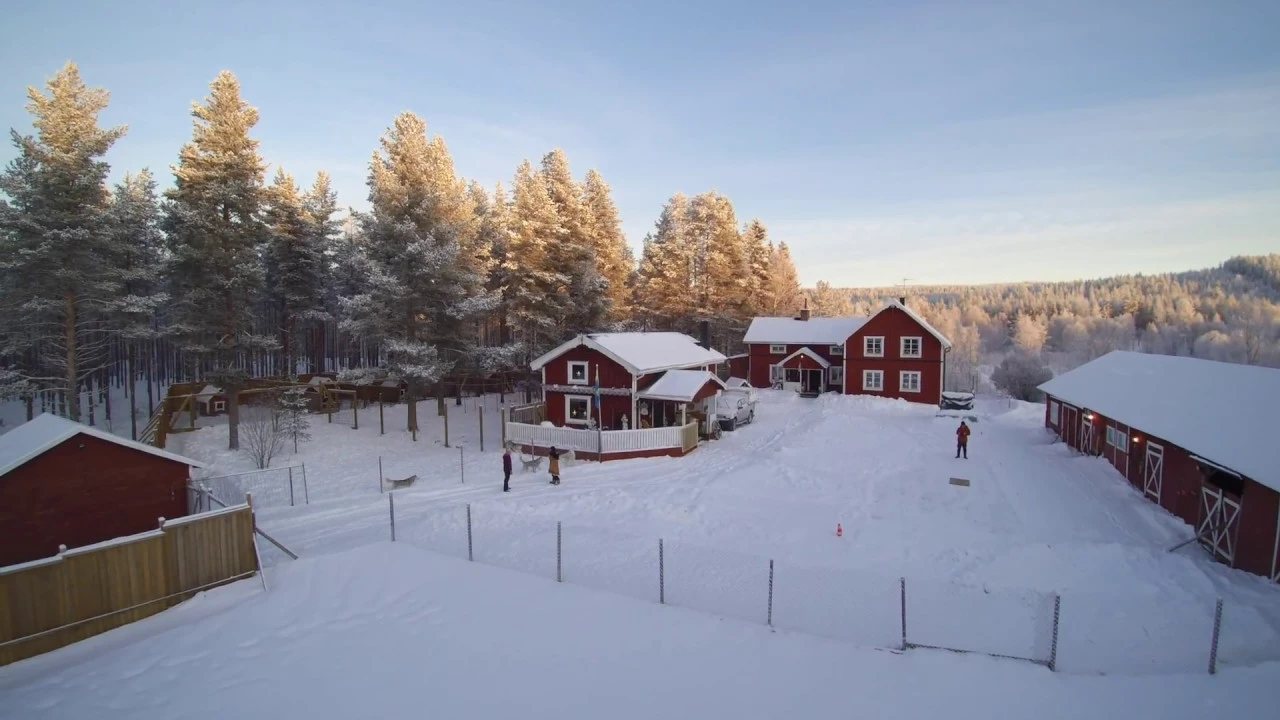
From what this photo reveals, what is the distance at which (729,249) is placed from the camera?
52.8 meters

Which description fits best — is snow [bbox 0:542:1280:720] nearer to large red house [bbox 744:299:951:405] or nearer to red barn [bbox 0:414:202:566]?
red barn [bbox 0:414:202:566]

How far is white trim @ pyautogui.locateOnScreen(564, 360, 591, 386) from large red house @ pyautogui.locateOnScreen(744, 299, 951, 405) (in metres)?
19.9

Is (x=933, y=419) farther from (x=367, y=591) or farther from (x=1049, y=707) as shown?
(x=367, y=591)

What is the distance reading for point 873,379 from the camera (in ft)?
127

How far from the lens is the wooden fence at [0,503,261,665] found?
8641 millimetres

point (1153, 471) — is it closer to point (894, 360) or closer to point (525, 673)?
point (525, 673)

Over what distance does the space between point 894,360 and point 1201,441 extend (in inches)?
927

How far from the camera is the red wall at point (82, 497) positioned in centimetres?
1191

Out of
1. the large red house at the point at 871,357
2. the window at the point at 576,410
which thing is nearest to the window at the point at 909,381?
the large red house at the point at 871,357

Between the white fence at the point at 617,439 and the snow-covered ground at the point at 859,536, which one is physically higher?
the white fence at the point at 617,439

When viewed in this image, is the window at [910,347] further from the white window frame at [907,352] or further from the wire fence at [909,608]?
the wire fence at [909,608]

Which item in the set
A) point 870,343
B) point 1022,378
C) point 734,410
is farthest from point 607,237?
point 1022,378

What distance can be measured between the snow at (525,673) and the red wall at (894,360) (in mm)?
30891

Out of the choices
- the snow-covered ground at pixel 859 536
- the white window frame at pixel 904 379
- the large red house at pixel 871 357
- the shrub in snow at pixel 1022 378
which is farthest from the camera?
the shrub in snow at pixel 1022 378
